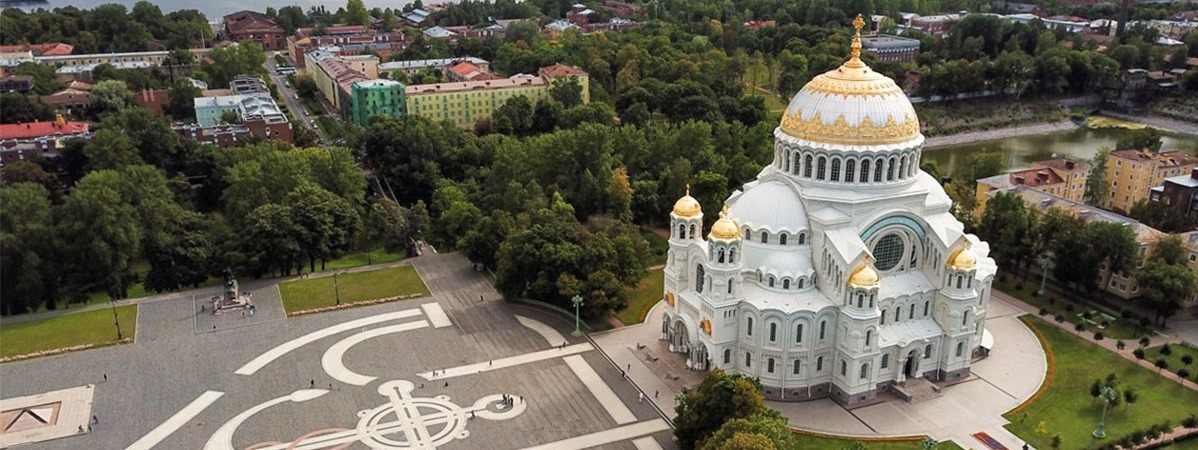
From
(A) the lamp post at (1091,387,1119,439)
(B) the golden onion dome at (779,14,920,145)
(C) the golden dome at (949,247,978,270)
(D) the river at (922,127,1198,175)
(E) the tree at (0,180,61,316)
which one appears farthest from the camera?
(D) the river at (922,127,1198,175)

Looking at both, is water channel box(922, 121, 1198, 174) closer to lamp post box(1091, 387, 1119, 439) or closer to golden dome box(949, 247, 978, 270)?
golden dome box(949, 247, 978, 270)

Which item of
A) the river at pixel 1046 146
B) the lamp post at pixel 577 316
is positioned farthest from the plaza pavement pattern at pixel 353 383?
the river at pixel 1046 146

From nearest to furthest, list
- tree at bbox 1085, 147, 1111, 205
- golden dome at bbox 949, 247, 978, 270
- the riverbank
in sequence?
golden dome at bbox 949, 247, 978, 270 < tree at bbox 1085, 147, 1111, 205 < the riverbank

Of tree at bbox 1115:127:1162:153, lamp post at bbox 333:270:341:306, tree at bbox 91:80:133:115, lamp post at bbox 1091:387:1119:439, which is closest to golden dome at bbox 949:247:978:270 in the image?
lamp post at bbox 1091:387:1119:439

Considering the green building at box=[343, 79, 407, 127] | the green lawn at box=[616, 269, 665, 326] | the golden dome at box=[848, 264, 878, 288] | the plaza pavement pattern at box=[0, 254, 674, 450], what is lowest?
the plaza pavement pattern at box=[0, 254, 674, 450]

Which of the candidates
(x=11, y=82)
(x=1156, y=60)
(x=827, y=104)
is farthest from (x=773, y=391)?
(x=1156, y=60)

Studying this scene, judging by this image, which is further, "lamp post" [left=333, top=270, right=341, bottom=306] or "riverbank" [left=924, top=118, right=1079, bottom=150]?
"riverbank" [left=924, top=118, right=1079, bottom=150]

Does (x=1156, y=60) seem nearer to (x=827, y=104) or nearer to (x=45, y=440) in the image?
(x=827, y=104)

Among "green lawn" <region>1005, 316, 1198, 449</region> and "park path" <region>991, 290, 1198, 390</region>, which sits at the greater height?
"park path" <region>991, 290, 1198, 390</region>
